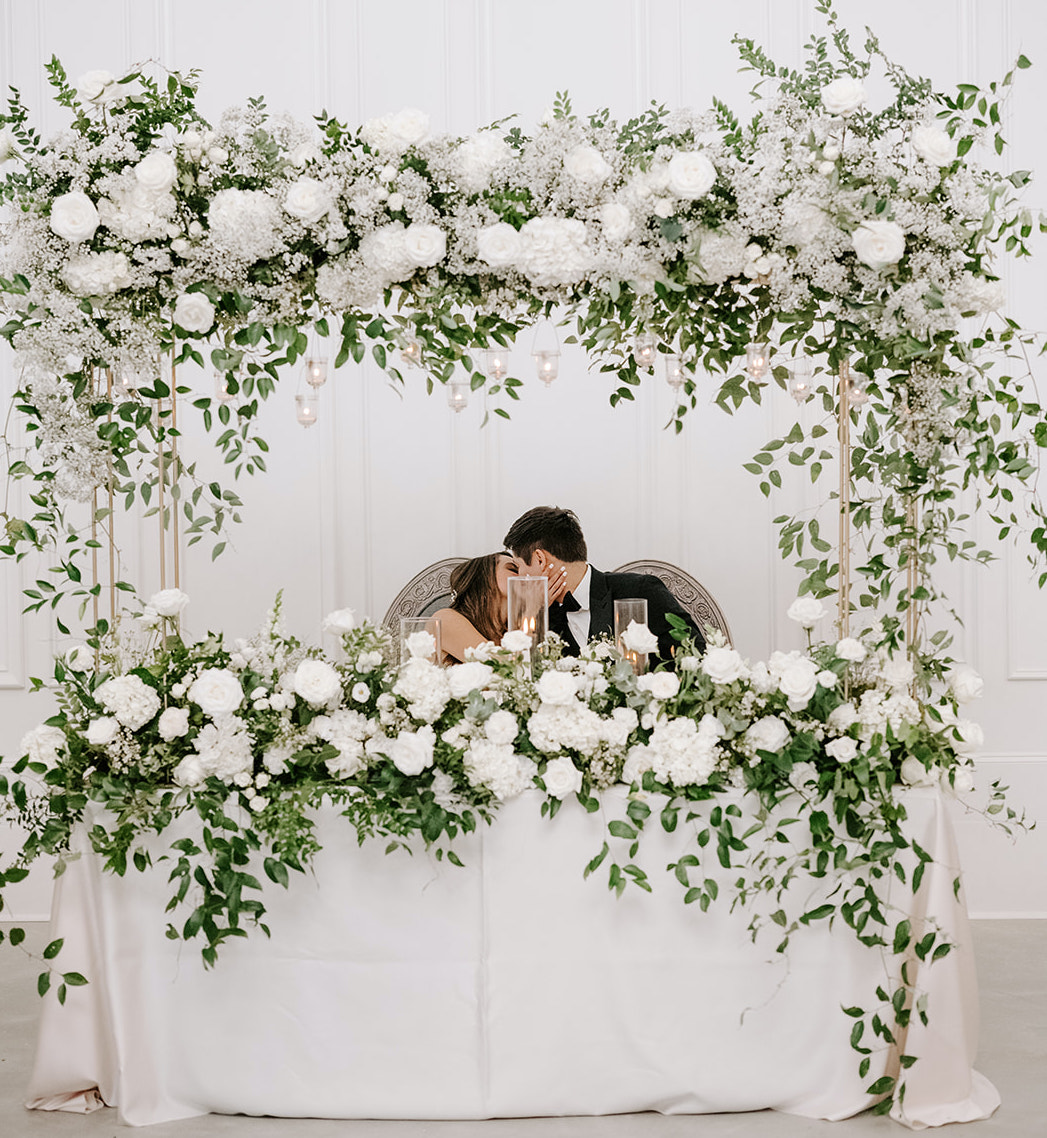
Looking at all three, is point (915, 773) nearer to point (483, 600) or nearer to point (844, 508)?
point (844, 508)

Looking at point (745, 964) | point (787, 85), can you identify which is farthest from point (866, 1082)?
point (787, 85)

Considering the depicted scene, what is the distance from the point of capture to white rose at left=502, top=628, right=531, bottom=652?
248 cm

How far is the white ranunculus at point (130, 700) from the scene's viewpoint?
2373 millimetres

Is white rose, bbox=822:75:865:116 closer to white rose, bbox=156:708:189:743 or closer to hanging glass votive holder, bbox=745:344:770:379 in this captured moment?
hanging glass votive holder, bbox=745:344:770:379

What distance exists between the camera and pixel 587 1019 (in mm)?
2447

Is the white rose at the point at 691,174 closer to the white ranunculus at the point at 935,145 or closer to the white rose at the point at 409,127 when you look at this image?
the white ranunculus at the point at 935,145

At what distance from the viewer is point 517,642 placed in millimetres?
2482

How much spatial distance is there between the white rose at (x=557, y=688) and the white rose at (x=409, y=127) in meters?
1.18

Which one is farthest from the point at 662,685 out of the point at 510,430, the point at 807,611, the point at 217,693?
the point at 510,430

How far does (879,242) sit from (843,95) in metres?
0.31

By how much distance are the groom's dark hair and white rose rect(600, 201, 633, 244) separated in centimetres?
143

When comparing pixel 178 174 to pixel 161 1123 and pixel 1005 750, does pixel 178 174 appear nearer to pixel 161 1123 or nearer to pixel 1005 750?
pixel 161 1123

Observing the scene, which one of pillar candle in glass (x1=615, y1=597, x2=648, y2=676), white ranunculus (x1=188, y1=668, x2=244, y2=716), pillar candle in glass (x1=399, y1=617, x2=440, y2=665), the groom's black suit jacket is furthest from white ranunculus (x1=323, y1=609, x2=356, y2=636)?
the groom's black suit jacket

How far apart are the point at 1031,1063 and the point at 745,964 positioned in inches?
39.5
